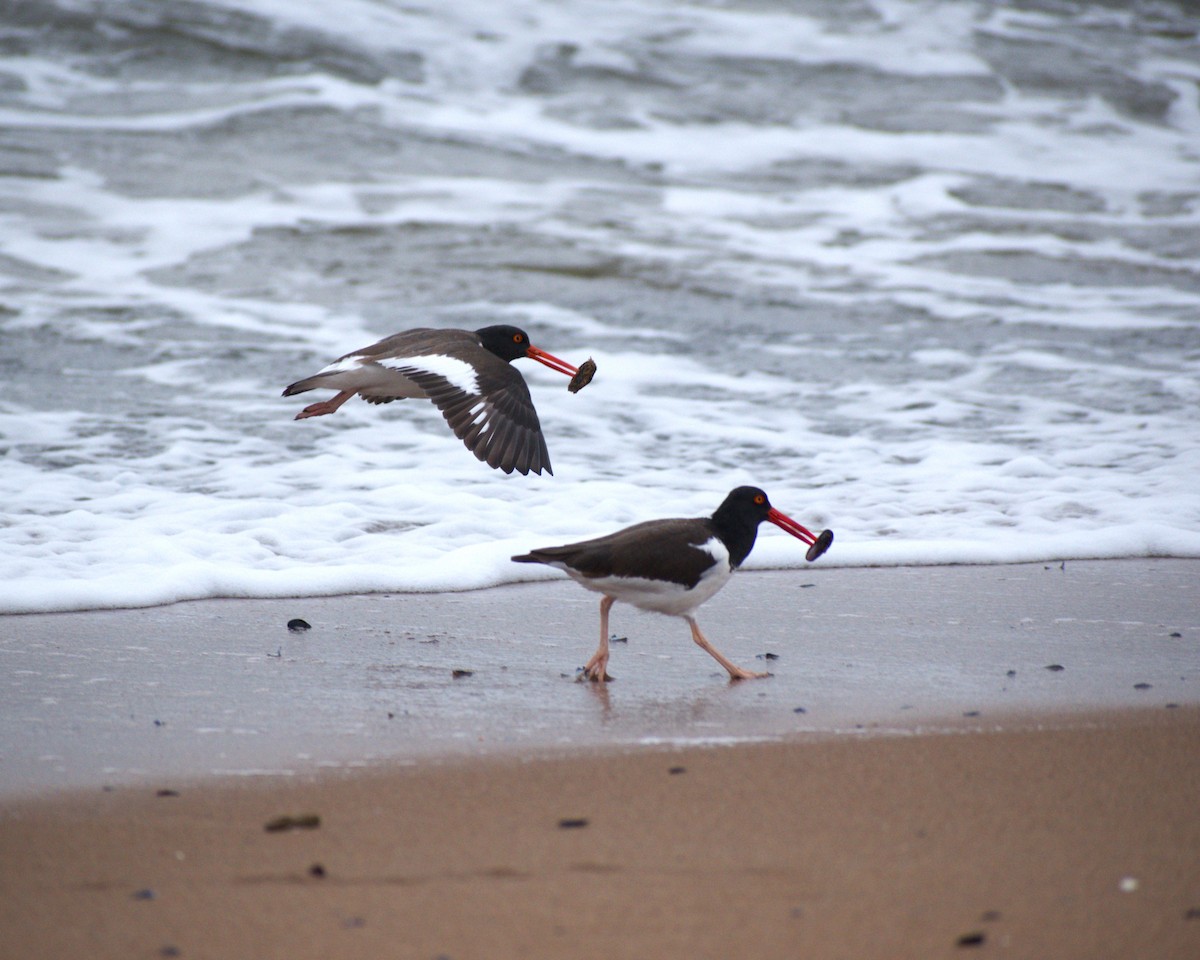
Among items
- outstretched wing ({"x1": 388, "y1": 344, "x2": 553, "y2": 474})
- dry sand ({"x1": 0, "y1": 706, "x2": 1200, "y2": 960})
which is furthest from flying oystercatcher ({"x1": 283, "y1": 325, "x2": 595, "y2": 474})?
dry sand ({"x1": 0, "y1": 706, "x2": 1200, "y2": 960})

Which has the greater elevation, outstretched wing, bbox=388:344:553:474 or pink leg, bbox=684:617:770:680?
outstretched wing, bbox=388:344:553:474

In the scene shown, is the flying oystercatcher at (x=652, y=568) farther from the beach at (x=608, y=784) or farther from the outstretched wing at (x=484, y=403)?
the outstretched wing at (x=484, y=403)

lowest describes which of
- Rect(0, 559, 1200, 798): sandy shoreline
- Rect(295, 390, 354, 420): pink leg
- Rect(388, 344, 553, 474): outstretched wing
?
Rect(0, 559, 1200, 798): sandy shoreline

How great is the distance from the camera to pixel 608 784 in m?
3.55

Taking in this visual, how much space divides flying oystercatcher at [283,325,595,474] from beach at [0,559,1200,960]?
28.9 inches

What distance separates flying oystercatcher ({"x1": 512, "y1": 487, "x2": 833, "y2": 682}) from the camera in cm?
475

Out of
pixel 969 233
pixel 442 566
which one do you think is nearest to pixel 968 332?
pixel 969 233

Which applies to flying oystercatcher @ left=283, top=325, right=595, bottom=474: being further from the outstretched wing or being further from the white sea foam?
the white sea foam

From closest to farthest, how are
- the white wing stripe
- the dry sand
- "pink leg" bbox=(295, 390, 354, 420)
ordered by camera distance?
1. the dry sand
2. the white wing stripe
3. "pink leg" bbox=(295, 390, 354, 420)

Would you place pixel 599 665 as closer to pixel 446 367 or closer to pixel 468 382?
pixel 468 382

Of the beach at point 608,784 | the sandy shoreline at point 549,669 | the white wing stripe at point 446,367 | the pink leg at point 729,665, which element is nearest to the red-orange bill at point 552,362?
the white wing stripe at point 446,367

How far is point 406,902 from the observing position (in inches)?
110

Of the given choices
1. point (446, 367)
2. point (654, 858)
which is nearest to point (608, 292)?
point (446, 367)

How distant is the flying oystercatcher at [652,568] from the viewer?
187 inches
